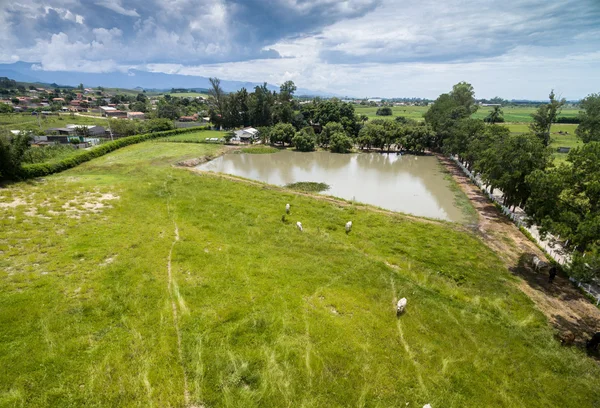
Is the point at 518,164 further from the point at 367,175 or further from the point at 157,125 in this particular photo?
the point at 157,125

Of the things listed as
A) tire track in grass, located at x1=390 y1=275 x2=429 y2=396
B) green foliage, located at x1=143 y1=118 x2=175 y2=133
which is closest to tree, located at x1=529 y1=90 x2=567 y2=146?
tire track in grass, located at x1=390 y1=275 x2=429 y2=396

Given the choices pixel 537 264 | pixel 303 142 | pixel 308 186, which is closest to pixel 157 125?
pixel 303 142

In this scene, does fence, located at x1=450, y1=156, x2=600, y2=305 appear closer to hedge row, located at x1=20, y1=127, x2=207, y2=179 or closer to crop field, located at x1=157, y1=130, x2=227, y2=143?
hedge row, located at x1=20, y1=127, x2=207, y2=179

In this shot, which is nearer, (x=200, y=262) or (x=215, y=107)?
(x=200, y=262)

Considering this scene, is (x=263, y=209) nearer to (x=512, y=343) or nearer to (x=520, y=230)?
(x=512, y=343)

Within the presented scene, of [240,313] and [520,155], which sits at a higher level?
[520,155]

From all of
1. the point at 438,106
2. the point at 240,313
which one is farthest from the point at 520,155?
the point at 438,106
